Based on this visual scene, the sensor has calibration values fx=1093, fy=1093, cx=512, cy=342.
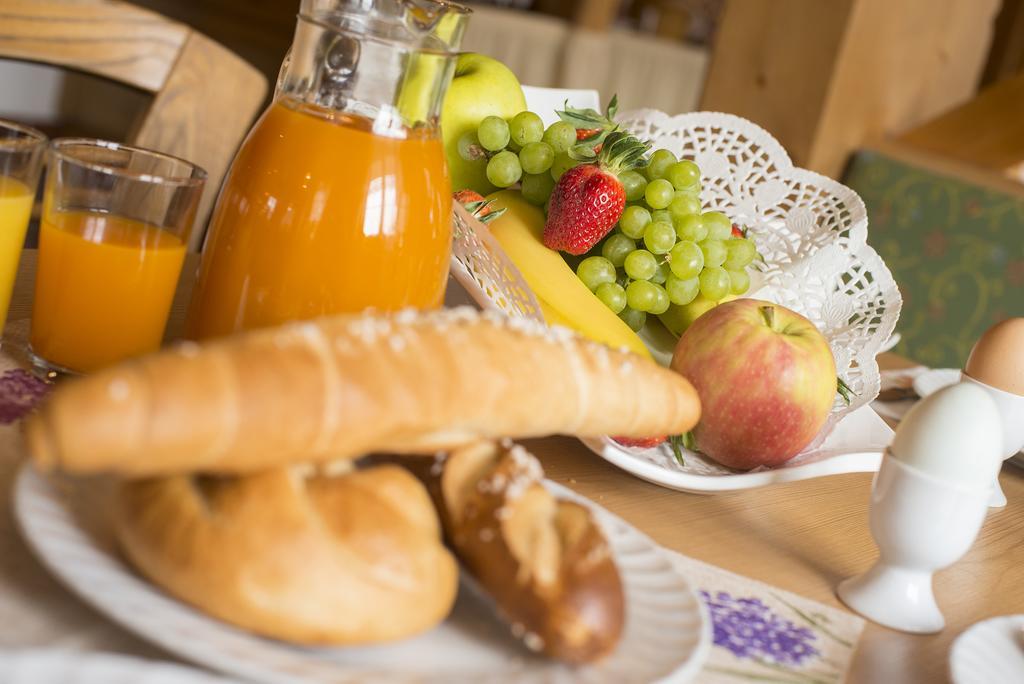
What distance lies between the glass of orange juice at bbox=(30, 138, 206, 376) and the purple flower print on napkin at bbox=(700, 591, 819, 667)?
397 mm

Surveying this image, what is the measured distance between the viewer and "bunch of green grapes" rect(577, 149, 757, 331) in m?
0.93

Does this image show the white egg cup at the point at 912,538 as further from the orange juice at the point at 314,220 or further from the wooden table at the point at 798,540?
the orange juice at the point at 314,220

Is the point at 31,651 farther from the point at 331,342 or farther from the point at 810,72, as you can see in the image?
the point at 810,72

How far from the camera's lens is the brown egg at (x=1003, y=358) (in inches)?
36.6

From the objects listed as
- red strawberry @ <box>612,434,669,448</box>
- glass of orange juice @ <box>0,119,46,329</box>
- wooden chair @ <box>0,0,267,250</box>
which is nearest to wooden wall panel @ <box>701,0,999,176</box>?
wooden chair @ <box>0,0,267,250</box>

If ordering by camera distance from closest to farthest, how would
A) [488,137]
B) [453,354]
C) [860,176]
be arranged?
[453,354], [488,137], [860,176]

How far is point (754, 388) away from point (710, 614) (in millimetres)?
234

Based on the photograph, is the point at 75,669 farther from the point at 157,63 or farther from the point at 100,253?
the point at 157,63

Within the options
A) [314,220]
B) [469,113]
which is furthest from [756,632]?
[469,113]

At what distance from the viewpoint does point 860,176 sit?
2.30 m

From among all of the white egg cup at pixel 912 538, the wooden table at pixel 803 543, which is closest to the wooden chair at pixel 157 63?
the wooden table at pixel 803 543

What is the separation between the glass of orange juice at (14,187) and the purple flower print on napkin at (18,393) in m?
0.04

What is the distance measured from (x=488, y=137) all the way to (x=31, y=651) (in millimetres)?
659

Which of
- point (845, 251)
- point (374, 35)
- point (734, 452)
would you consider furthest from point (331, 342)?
point (845, 251)
